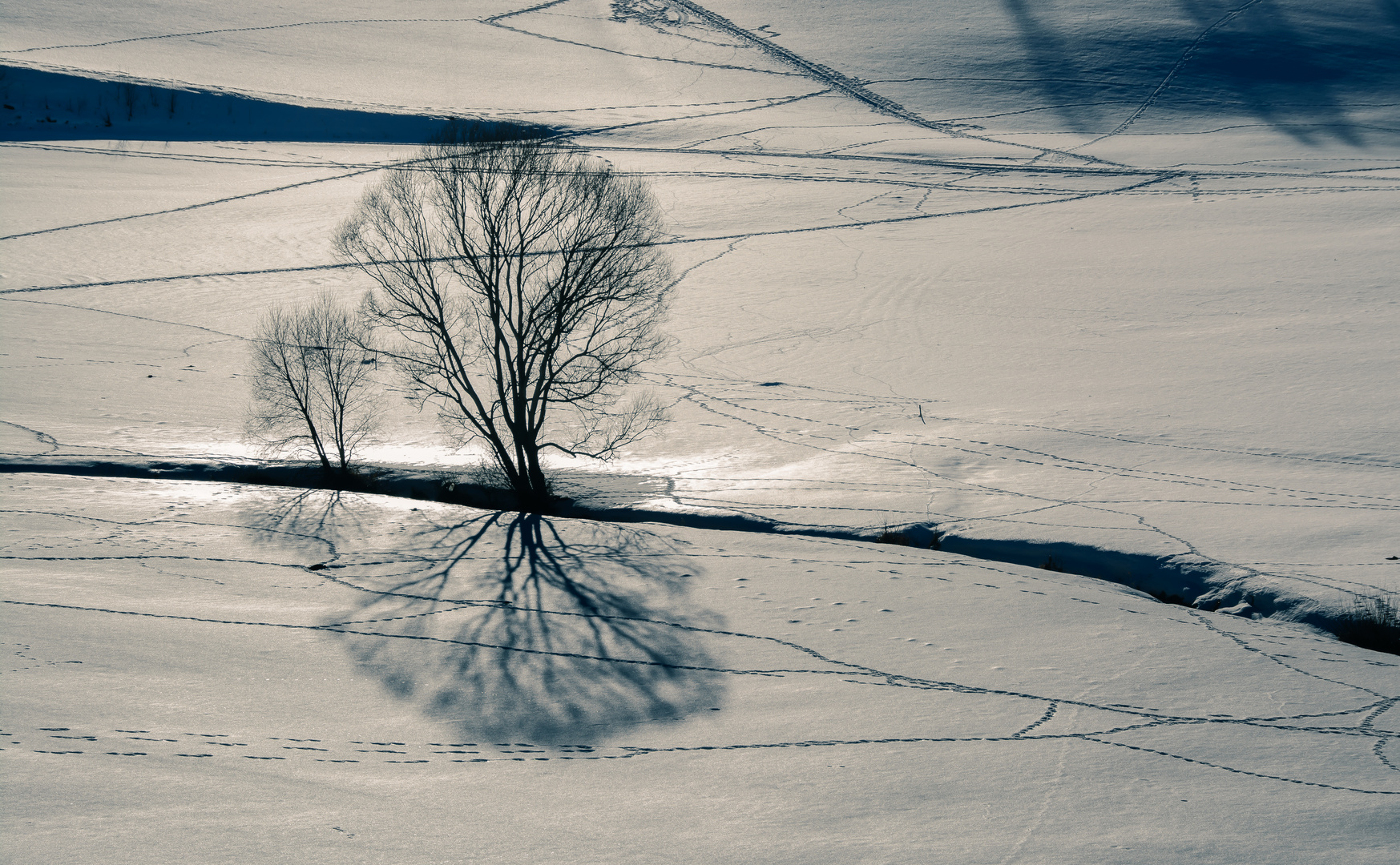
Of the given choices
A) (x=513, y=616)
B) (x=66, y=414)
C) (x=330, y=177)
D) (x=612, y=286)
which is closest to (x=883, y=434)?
(x=612, y=286)

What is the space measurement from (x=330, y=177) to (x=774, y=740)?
71.7 feet

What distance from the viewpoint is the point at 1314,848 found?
173 inches

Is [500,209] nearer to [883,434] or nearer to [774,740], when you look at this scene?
[883,434]

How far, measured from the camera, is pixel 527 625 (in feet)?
26.5

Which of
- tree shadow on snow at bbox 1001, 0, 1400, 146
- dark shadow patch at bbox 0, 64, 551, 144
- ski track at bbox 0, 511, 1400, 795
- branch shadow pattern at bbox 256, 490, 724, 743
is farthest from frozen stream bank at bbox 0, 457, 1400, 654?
tree shadow on snow at bbox 1001, 0, 1400, 146

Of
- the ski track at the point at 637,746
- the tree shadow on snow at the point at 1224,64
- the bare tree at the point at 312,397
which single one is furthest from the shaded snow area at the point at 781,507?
the bare tree at the point at 312,397

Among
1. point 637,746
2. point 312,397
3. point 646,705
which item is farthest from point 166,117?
point 637,746

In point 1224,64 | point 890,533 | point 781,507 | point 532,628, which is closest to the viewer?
point 532,628

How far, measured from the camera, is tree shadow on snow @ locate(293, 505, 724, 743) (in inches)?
252

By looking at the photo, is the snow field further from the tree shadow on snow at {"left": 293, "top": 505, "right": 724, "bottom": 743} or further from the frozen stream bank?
the frozen stream bank

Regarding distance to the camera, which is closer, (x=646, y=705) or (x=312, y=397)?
(x=646, y=705)

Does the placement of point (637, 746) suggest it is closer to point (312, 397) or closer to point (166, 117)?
point (312, 397)

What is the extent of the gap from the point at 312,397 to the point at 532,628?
8015 mm

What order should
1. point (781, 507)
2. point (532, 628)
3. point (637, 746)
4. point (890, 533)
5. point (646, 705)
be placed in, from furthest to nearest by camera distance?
point (781, 507)
point (890, 533)
point (532, 628)
point (646, 705)
point (637, 746)
